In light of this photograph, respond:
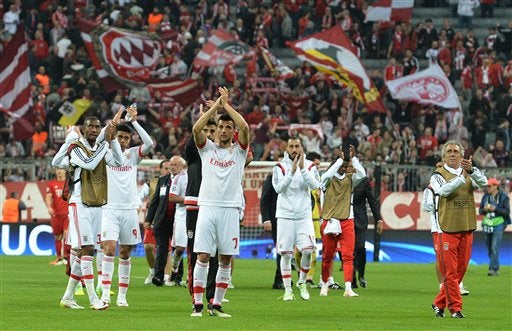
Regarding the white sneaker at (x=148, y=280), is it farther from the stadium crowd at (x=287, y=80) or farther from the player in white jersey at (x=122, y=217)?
the stadium crowd at (x=287, y=80)

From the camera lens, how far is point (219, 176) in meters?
17.8

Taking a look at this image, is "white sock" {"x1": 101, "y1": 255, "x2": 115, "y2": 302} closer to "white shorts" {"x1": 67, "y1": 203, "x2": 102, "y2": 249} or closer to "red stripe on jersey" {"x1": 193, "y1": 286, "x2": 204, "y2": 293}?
"white shorts" {"x1": 67, "y1": 203, "x2": 102, "y2": 249}

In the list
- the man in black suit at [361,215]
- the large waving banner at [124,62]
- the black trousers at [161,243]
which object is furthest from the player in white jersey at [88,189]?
the large waving banner at [124,62]

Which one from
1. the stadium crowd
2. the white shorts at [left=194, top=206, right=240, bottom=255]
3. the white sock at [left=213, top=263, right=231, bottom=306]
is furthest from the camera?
the stadium crowd

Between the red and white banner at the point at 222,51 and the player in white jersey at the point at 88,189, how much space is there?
2361cm

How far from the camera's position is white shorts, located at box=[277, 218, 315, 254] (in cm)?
2255

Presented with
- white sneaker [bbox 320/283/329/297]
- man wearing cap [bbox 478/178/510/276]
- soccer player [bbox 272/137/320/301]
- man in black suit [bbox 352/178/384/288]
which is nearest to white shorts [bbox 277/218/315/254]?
soccer player [bbox 272/137/320/301]

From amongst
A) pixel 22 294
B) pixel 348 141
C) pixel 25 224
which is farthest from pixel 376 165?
pixel 22 294

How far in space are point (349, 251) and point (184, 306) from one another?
415cm

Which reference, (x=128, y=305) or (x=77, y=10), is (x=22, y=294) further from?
(x=77, y=10)

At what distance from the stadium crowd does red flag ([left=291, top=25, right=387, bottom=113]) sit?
3.29ft

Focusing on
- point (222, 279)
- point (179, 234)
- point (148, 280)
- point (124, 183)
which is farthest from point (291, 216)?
point (148, 280)

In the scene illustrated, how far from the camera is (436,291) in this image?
84.0 ft

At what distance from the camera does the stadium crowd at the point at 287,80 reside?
41156 millimetres
